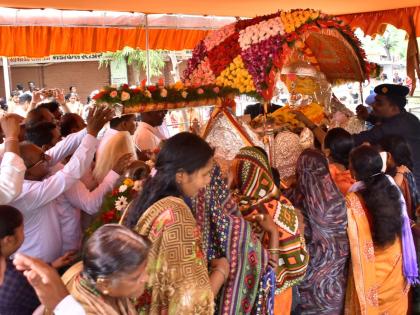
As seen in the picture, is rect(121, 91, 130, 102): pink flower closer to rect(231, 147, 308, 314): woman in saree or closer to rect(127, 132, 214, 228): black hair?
rect(231, 147, 308, 314): woman in saree

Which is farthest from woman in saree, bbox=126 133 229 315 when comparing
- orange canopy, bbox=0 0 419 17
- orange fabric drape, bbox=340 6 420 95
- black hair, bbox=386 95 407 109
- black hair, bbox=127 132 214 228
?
orange fabric drape, bbox=340 6 420 95

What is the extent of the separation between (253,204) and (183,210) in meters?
0.80

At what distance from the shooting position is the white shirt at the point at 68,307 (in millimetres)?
1624

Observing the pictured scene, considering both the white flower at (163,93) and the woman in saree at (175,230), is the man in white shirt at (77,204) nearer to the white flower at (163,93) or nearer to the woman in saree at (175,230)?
the white flower at (163,93)

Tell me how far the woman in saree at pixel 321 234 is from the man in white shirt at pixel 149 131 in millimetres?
1886

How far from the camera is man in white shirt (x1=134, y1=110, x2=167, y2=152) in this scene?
193 inches

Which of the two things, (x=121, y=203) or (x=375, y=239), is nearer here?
(x=121, y=203)

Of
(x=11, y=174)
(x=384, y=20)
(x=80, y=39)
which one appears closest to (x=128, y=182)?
(x=11, y=174)

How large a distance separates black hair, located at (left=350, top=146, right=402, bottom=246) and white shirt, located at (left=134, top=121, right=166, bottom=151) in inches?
81.7

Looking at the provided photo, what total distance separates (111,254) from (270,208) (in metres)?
1.23

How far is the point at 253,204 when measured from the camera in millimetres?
2748

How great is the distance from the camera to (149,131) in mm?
4988

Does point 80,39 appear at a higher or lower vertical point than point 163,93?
higher

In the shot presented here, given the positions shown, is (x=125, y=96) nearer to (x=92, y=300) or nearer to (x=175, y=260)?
(x=175, y=260)
